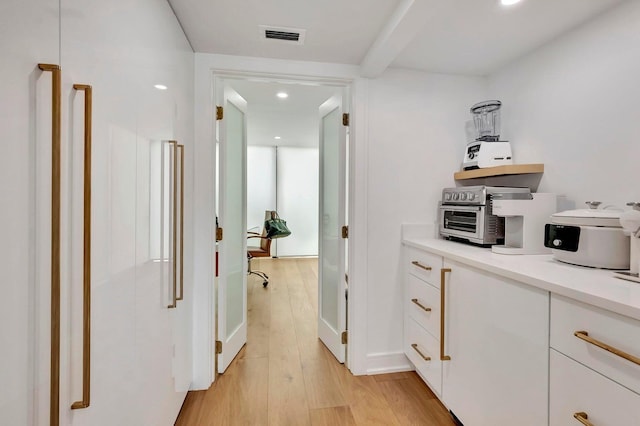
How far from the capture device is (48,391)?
0.69 metres

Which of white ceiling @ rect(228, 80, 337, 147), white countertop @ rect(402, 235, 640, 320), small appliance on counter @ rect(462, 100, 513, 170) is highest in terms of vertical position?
white ceiling @ rect(228, 80, 337, 147)

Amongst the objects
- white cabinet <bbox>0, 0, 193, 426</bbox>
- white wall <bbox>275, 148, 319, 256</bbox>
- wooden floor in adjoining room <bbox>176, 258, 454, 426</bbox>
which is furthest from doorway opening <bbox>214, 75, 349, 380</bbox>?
white wall <bbox>275, 148, 319, 256</bbox>

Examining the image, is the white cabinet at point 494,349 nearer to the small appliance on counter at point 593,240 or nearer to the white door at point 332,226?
the small appliance on counter at point 593,240

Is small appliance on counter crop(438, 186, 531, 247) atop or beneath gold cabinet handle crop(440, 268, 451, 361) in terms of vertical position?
atop

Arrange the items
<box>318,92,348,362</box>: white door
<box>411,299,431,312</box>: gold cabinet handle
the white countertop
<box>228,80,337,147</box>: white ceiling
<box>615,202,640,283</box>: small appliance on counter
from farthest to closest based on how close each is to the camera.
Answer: <box>228,80,337,147</box>: white ceiling, <box>318,92,348,362</box>: white door, <box>411,299,431,312</box>: gold cabinet handle, <box>615,202,640,283</box>: small appliance on counter, the white countertop

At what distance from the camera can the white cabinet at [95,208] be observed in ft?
2.02

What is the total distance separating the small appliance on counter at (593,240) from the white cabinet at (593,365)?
15.8 inches

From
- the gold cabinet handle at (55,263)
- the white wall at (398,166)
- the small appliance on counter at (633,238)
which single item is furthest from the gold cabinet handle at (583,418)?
the gold cabinet handle at (55,263)

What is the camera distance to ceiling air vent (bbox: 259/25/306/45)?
69.0 inches

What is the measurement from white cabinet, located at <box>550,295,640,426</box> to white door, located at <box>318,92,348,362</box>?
1.40 meters

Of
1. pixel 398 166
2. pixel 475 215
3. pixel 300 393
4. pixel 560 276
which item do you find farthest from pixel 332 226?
pixel 560 276

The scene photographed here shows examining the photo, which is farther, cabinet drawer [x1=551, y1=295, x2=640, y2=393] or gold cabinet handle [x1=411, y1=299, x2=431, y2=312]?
gold cabinet handle [x1=411, y1=299, x2=431, y2=312]

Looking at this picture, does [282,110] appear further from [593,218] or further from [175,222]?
[593,218]

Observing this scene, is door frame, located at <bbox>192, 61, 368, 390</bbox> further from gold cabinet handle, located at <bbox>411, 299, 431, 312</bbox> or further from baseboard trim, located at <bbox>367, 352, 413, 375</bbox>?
gold cabinet handle, located at <bbox>411, 299, 431, 312</bbox>
